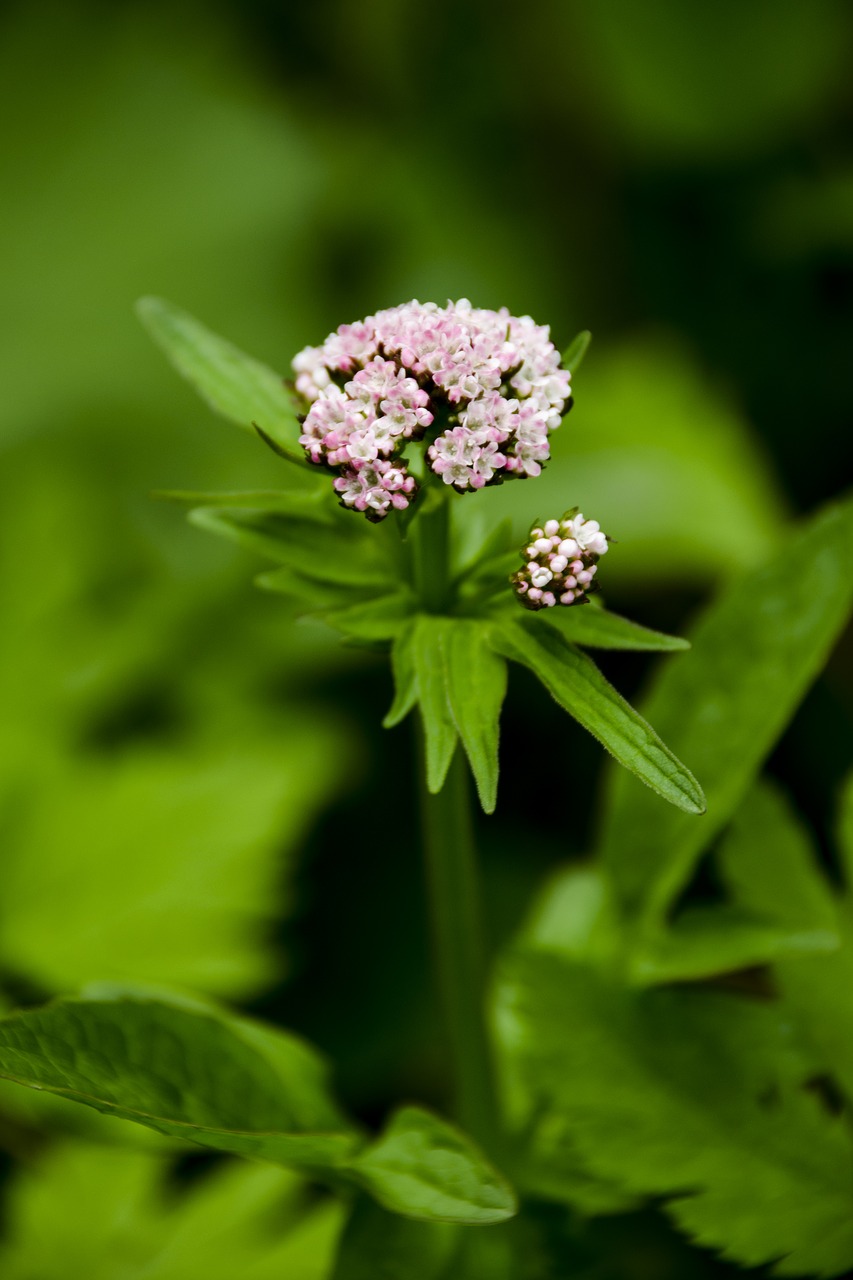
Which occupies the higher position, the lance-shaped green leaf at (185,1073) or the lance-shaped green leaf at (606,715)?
the lance-shaped green leaf at (606,715)

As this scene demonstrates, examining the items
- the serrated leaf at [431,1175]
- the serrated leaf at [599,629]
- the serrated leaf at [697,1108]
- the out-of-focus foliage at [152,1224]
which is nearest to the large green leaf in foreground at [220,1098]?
the serrated leaf at [431,1175]

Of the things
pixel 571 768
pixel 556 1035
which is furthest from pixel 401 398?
pixel 571 768

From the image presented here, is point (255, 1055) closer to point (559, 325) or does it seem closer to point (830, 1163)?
point (830, 1163)

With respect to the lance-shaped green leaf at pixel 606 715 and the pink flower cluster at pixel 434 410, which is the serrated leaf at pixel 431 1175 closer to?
the lance-shaped green leaf at pixel 606 715

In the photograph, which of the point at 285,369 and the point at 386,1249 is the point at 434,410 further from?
the point at 285,369

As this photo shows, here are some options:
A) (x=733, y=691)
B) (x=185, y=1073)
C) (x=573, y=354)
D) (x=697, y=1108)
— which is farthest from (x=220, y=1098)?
(x=573, y=354)

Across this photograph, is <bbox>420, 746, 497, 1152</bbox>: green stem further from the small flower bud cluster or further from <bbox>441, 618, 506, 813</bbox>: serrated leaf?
the small flower bud cluster
